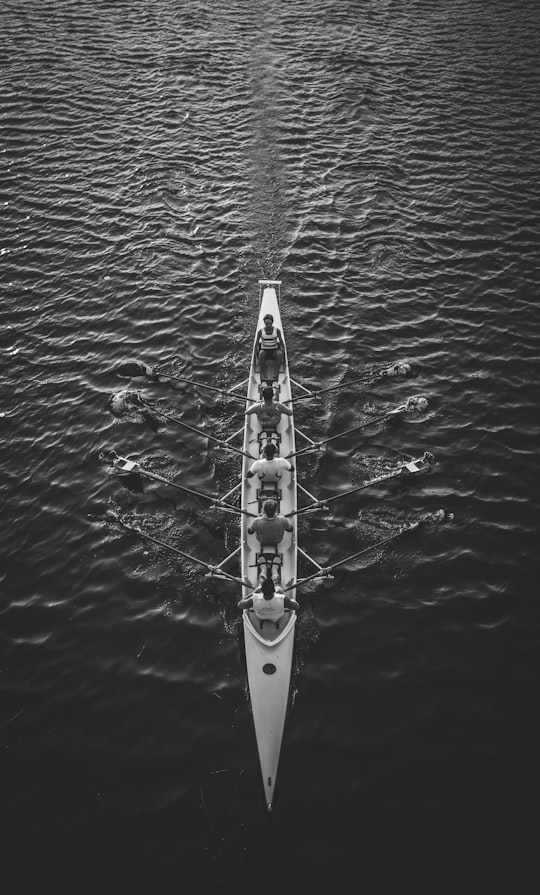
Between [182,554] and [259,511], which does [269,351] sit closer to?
[259,511]

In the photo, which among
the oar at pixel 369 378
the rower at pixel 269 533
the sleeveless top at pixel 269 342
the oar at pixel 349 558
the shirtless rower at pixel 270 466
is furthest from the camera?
the sleeveless top at pixel 269 342

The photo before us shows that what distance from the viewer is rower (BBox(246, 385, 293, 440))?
17.0m

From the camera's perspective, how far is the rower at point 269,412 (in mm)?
16953

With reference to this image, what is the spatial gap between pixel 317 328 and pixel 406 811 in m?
16.5

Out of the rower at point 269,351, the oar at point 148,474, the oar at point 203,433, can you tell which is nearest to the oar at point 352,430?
the oar at point 203,433

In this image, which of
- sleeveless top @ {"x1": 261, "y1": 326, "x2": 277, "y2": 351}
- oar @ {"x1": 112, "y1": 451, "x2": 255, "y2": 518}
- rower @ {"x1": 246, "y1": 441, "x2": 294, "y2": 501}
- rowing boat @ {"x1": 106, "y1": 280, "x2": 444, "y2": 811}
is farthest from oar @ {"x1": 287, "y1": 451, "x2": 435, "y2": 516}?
sleeveless top @ {"x1": 261, "y1": 326, "x2": 277, "y2": 351}

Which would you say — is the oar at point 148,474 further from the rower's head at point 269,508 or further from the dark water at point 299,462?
the rower's head at point 269,508

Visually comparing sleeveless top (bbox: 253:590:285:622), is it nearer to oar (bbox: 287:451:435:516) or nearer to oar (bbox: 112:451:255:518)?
oar (bbox: 287:451:435:516)

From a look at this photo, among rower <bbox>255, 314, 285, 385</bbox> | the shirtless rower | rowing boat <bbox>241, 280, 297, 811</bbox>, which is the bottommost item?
rowing boat <bbox>241, 280, 297, 811</bbox>

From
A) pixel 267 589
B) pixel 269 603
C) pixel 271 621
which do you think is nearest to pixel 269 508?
pixel 267 589

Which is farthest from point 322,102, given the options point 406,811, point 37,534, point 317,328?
point 406,811

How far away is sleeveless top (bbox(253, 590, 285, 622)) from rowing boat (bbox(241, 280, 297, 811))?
1.18 feet

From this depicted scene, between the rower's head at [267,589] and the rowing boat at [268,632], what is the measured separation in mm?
848

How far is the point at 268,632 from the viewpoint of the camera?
12.8 meters
